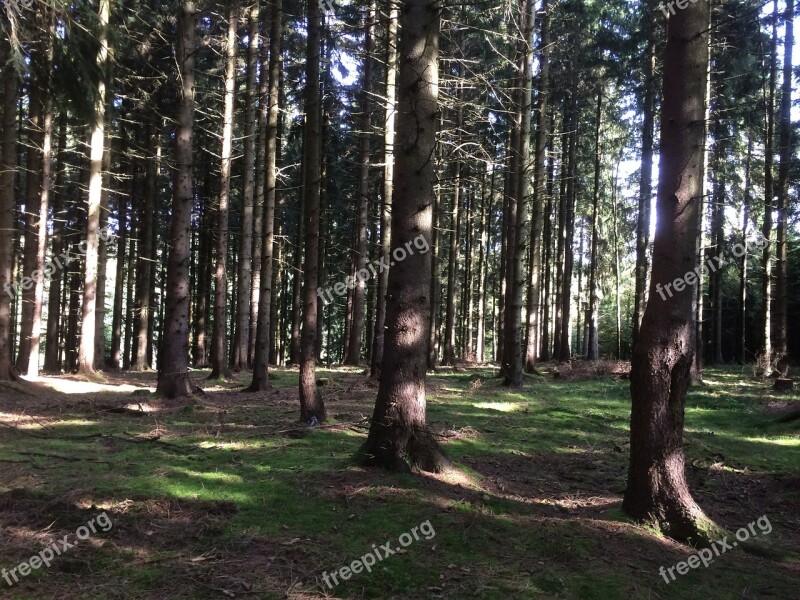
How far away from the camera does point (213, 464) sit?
621cm

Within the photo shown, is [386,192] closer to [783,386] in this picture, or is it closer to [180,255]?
[180,255]

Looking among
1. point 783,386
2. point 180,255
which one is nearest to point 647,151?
point 783,386

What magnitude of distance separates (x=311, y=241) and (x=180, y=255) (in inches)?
169

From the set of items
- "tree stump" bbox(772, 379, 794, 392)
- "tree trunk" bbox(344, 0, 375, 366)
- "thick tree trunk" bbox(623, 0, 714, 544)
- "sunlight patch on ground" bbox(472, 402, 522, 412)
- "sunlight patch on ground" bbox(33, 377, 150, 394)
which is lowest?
"sunlight patch on ground" bbox(33, 377, 150, 394)

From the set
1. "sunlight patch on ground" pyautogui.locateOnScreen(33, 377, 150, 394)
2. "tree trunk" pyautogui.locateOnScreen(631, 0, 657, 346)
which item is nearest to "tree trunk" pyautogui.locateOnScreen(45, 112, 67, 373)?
"sunlight patch on ground" pyautogui.locateOnScreen(33, 377, 150, 394)

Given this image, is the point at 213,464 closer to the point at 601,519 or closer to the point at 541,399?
the point at 601,519

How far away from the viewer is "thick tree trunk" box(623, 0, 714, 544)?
496cm

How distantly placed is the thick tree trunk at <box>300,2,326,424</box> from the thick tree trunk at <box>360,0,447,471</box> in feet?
8.13

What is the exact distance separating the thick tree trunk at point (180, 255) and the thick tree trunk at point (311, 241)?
403cm

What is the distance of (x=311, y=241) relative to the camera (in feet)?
27.1

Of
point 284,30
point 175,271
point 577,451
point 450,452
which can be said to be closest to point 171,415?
Answer: point 175,271

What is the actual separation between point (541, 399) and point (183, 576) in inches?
414

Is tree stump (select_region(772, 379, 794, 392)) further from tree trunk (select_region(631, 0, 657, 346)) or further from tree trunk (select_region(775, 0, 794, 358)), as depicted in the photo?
tree trunk (select_region(631, 0, 657, 346))

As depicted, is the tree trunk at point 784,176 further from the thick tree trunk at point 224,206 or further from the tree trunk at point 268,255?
the thick tree trunk at point 224,206
